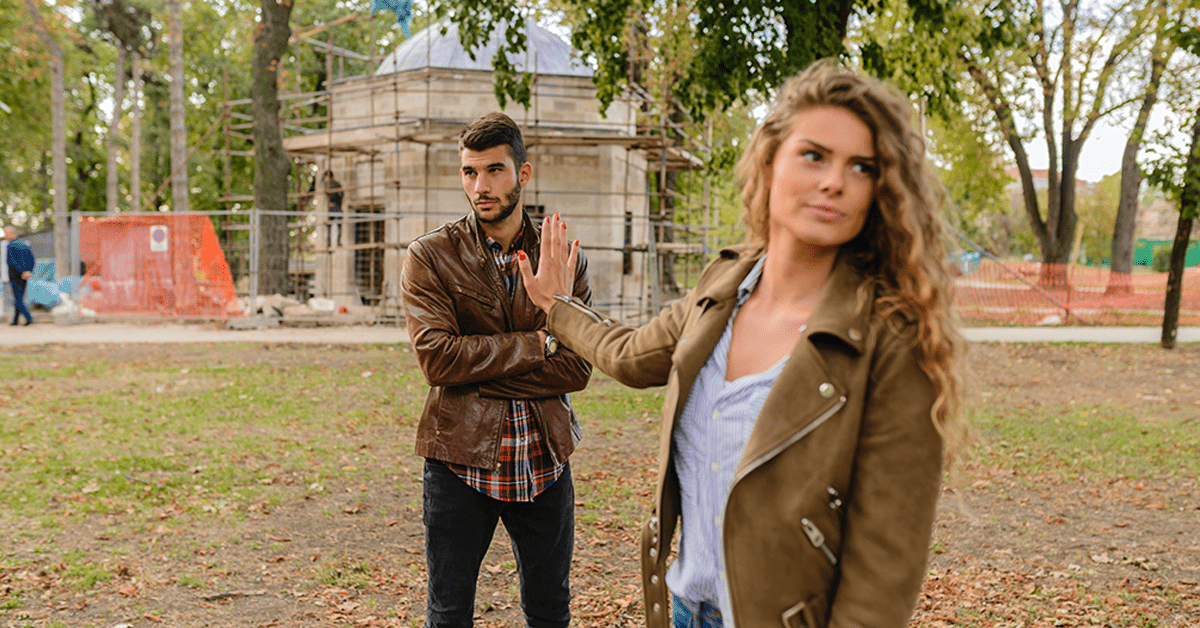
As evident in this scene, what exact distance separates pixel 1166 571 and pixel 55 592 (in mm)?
6356

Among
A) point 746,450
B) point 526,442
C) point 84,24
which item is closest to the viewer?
point 746,450

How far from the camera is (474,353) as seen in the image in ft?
9.82

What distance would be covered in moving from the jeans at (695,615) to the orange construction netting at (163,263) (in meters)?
18.9

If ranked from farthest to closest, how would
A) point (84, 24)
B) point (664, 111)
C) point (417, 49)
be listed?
point (84, 24)
point (417, 49)
point (664, 111)

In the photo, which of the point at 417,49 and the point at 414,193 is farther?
the point at 417,49

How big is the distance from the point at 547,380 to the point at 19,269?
63.4 feet

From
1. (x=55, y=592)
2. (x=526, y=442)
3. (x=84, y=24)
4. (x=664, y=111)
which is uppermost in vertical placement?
(x=84, y=24)

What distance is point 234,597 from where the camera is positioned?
487 cm

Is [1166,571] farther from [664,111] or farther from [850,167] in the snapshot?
[664,111]

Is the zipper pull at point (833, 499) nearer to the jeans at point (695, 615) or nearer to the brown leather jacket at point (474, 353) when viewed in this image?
the jeans at point (695, 615)

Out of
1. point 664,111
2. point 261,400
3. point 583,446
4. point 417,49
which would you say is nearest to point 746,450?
point 583,446

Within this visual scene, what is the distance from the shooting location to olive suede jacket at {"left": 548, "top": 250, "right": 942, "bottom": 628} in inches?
66.0

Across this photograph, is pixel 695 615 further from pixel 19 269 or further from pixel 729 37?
pixel 19 269

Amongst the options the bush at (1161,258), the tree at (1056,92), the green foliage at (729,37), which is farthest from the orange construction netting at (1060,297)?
the bush at (1161,258)
